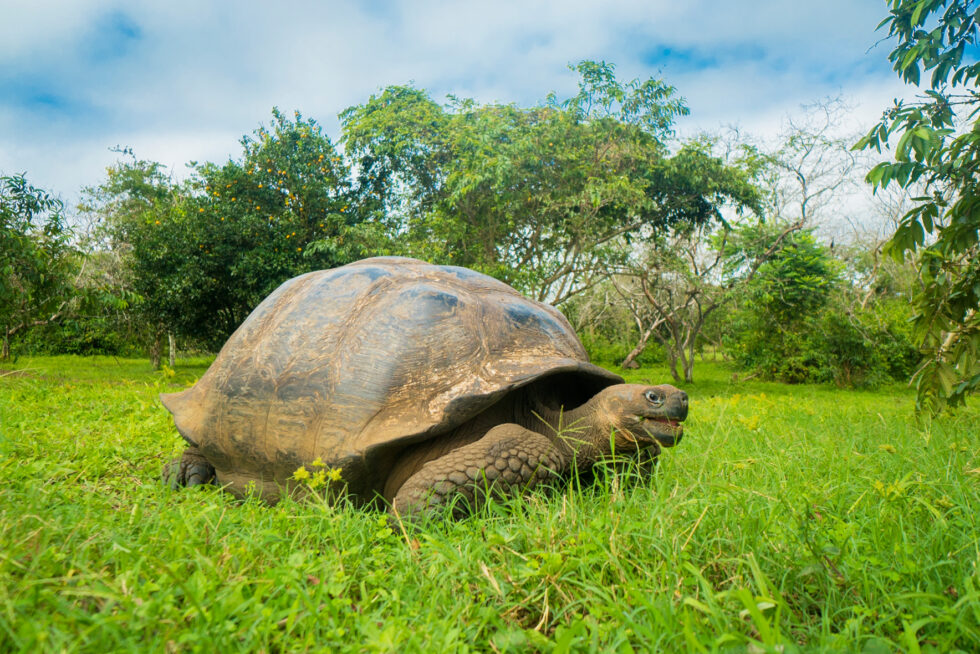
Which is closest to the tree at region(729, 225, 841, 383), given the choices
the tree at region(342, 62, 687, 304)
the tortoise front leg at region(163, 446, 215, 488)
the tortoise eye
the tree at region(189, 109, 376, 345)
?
the tree at region(342, 62, 687, 304)

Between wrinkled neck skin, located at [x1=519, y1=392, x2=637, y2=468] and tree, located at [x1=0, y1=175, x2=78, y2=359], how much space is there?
21.4 feet

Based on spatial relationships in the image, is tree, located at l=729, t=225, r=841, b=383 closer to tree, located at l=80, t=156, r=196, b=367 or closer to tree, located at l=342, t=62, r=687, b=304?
tree, located at l=342, t=62, r=687, b=304

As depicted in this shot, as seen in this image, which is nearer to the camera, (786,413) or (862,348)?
(786,413)

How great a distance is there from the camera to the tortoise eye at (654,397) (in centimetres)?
220

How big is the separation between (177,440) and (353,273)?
1.88 m

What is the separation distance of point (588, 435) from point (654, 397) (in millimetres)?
318

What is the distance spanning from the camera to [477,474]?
1940 millimetres

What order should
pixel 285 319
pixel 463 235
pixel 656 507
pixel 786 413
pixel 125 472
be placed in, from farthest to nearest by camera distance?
pixel 463 235, pixel 786 413, pixel 125 472, pixel 285 319, pixel 656 507

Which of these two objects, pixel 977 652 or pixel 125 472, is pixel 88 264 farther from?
pixel 977 652

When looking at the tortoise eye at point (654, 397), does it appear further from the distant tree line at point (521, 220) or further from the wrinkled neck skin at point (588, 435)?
the distant tree line at point (521, 220)

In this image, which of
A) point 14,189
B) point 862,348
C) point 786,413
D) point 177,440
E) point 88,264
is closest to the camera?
point 177,440

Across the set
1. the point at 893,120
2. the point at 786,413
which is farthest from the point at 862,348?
the point at 893,120

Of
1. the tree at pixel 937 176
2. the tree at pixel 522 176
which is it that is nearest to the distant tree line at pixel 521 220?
the tree at pixel 522 176

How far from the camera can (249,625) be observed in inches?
46.1
